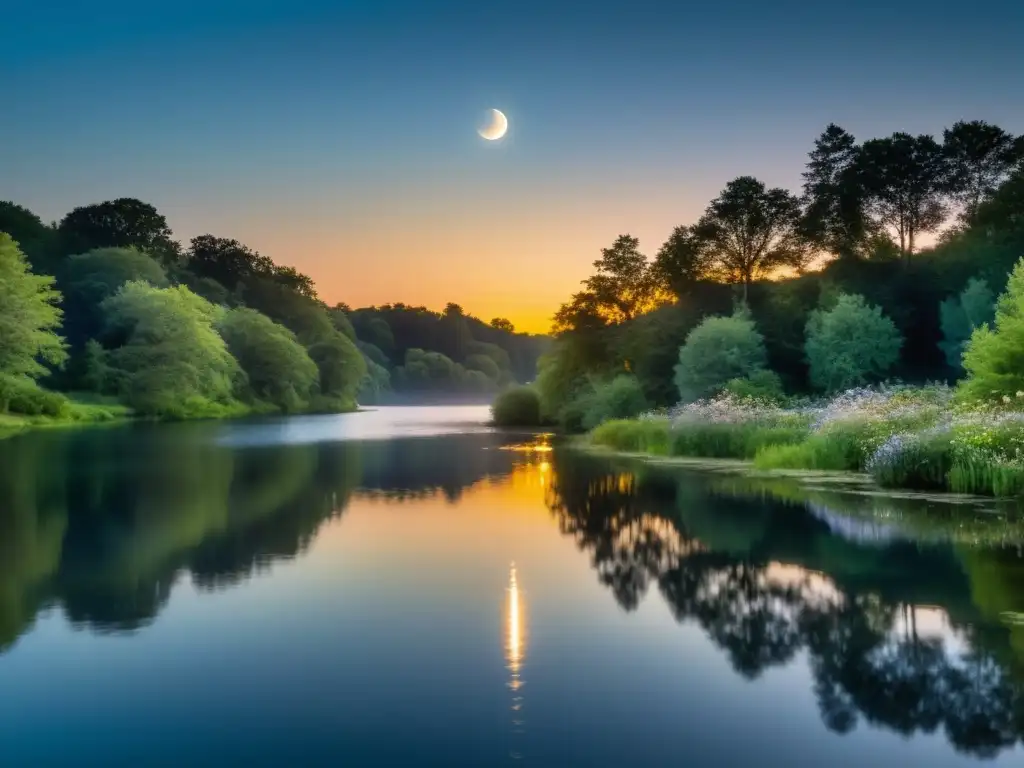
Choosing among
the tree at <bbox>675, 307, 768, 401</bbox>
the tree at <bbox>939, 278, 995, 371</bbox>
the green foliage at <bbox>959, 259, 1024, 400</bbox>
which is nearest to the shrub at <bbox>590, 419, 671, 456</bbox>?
the tree at <bbox>675, 307, 768, 401</bbox>

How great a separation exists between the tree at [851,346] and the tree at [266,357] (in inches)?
2728

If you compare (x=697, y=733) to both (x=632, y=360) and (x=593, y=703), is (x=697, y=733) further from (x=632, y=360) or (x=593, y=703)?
(x=632, y=360)

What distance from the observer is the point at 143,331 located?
88.1m

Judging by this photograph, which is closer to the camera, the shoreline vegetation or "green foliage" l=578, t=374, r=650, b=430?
the shoreline vegetation

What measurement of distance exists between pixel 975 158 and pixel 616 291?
95.2 feet

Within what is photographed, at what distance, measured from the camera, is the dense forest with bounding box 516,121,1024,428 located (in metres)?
55.0

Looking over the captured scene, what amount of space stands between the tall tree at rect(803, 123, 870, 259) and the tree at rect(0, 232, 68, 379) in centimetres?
5223

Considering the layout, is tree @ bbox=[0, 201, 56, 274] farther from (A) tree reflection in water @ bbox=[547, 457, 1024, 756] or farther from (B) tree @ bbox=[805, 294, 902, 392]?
(A) tree reflection in water @ bbox=[547, 457, 1024, 756]

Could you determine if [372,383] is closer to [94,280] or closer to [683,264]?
[94,280]

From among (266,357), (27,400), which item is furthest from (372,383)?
(27,400)

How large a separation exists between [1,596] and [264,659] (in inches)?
201

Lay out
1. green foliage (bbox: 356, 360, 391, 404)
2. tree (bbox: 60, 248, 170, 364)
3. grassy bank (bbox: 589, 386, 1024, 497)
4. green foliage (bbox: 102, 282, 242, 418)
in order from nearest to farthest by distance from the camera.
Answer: grassy bank (bbox: 589, 386, 1024, 497) → green foliage (bbox: 102, 282, 242, 418) → tree (bbox: 60, 248, 170, 364) → green foliage (bbox: 356, 360, 391, 404)

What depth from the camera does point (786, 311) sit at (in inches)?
2512

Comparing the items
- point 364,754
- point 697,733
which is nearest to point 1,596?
point 364,754
